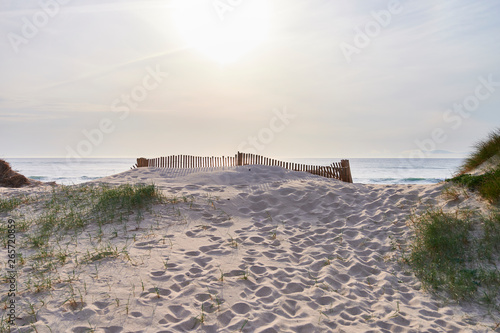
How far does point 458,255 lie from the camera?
4961 mm

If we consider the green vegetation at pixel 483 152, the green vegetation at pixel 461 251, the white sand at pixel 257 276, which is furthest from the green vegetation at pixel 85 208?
the green vegetation at pixel 483 152

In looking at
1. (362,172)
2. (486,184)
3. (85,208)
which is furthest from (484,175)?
(362,172)

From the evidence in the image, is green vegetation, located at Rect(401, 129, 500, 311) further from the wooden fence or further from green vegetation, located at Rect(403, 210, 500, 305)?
the wooden fence

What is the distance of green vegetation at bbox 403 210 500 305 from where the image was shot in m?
4.19

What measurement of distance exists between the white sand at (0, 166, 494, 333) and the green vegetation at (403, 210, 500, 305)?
0.29 metres

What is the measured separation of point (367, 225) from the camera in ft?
21.5

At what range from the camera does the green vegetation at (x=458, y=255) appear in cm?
419

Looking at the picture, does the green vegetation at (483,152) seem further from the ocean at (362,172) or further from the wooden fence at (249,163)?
the ocean at (362,172)

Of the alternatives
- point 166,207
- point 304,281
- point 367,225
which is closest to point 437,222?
point 367,225

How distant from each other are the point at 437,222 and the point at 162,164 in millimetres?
11404

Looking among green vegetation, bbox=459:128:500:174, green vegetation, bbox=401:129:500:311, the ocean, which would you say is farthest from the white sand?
the ocean

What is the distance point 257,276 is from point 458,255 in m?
3.10

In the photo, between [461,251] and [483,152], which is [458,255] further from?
[483,152]

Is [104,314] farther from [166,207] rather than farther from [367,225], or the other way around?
[367,225]
